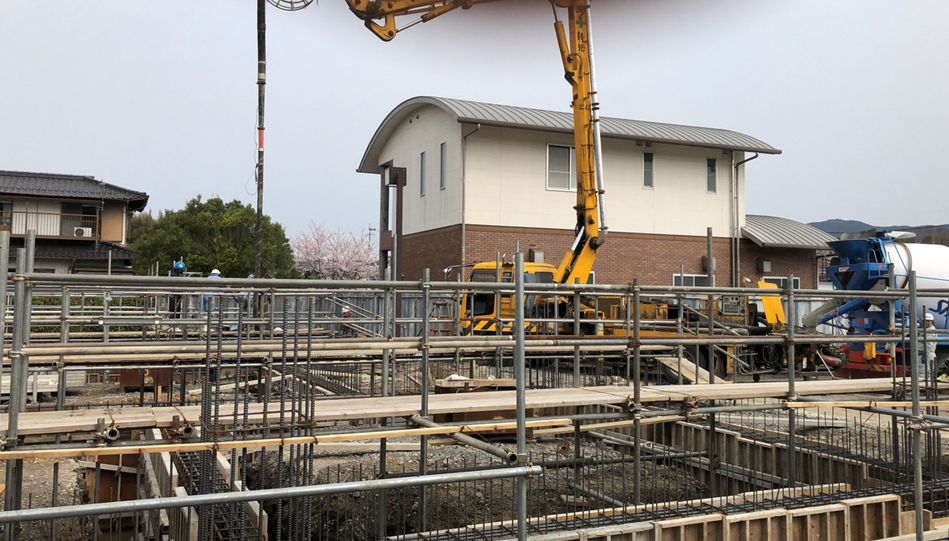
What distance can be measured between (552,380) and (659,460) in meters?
3.27

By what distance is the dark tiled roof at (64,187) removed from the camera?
37.4 metres

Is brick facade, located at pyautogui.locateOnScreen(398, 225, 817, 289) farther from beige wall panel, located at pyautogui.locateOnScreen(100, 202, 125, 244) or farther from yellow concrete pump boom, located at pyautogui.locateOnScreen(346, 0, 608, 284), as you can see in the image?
beige wall panel, located at pyautogui.locateOnScreen(100, 202, 125, 244)

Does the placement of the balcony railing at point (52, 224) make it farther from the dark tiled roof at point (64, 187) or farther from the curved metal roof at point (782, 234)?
the curved metal roof at point (782, 234)

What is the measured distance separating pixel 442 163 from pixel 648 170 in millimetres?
7613

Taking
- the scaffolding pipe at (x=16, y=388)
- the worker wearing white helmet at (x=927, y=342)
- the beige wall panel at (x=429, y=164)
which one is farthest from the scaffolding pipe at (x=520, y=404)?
the beige wall panel at (x=429, y=164)

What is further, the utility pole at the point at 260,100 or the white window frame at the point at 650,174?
the white window frame at the point at 650,174

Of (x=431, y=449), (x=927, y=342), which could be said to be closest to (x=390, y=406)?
(x=431, y=449)

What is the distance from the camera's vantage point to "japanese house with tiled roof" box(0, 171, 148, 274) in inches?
1447

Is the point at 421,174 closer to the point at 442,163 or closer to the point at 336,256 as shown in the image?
the point at 442,163

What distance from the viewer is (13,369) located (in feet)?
14.6

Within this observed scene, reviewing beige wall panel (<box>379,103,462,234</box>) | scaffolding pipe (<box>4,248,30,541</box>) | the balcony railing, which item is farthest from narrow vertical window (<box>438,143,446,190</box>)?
scaffolding pipe (<box>4,248,30,541</box>)

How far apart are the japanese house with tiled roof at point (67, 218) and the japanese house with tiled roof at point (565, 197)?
56.7ft

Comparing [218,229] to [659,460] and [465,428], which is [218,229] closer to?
[659,460]

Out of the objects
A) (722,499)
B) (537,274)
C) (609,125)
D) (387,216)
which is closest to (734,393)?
(722,499)
